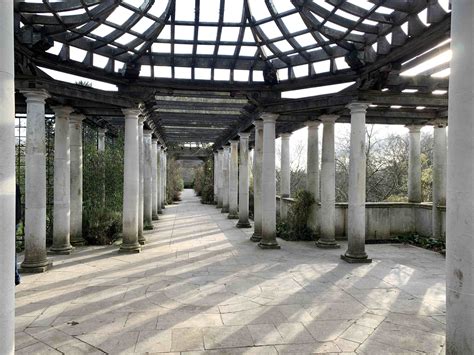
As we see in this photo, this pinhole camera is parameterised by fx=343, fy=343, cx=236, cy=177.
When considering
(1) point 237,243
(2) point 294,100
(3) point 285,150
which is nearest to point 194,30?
(2) point 294,100

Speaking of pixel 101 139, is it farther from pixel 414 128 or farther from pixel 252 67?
pixel 414 128

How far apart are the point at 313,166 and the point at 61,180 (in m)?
8.32

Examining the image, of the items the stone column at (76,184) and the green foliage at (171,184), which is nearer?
the stone column at (76,184)

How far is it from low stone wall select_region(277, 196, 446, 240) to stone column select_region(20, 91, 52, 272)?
8513mm

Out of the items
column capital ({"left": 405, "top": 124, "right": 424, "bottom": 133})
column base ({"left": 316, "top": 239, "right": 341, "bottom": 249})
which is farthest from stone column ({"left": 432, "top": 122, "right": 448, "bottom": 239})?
column base ({"left": 316, "top": 239, "right": 341, "bottom": 249})

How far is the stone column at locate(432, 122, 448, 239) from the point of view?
37.3ft

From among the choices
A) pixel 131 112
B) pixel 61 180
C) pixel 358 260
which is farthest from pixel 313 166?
pixel 61 180

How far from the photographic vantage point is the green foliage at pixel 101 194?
36.8 ft

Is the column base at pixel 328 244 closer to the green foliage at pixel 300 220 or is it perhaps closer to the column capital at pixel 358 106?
the green foliage at pixel 300 220

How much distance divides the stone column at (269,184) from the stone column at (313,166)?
2206mm

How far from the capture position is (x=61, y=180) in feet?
31.5

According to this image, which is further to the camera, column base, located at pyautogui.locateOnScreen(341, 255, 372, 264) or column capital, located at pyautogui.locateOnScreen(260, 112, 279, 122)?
column capital, located at pyautogui.locateOnScreen(260, 112, 279, 122)

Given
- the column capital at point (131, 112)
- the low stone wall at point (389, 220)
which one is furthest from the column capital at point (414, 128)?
the column capital at point (131, 112)

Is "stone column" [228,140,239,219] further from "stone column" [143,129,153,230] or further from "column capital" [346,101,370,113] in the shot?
"column capital" [346,101,370,113]
